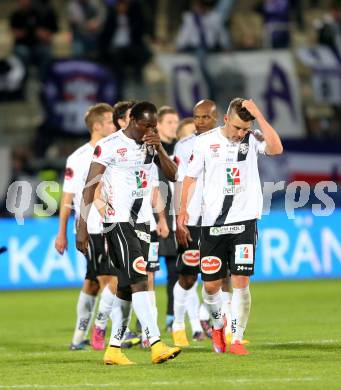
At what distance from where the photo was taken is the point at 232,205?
11.1 m

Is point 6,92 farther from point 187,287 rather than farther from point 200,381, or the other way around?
point 200,381

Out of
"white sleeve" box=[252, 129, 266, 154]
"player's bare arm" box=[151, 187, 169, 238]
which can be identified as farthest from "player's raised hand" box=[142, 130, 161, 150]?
"player's bare arm" box=[151, 187, 169, 238]

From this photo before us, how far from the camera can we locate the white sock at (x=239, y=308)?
432 inches

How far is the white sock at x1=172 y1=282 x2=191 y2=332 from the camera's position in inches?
490

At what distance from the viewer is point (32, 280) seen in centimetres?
2044

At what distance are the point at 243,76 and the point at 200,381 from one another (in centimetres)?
1580

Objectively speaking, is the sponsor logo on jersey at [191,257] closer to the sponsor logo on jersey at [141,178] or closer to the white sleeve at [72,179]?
the white sleeve at [72,179]

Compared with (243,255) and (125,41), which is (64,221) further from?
(125,41)

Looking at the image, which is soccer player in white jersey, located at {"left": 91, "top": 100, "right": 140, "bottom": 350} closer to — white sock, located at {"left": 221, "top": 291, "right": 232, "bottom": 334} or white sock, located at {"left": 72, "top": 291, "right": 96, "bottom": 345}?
white sock, located at {"left": 72, "top": 291, "right": 96, "bottom": 345}

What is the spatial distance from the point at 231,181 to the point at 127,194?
1.08 m

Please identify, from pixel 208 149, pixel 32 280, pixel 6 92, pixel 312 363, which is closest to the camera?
pixel 312 363

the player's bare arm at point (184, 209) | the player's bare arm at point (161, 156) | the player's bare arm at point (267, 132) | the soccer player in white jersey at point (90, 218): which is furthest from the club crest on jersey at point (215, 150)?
the soccer player in white jersey at point (90, 218)

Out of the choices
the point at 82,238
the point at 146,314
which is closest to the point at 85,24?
the point at 82,238

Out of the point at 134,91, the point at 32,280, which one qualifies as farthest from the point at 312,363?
the point at 134,91
